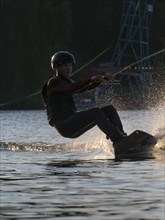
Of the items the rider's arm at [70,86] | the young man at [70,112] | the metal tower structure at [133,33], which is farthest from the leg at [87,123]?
the metal tower structure at [133,33]

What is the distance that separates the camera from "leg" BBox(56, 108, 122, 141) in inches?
560

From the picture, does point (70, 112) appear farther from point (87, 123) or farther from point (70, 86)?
point (70, 86)

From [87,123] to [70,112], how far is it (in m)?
0.29

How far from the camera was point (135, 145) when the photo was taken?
46.7ft

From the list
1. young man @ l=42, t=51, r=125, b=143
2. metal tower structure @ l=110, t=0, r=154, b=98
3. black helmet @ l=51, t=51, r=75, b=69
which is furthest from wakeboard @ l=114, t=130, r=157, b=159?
metal tower structure @ l=110, t=0, r=154, b=98

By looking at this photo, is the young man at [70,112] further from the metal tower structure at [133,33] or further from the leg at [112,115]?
the metal tower structure at [133,33]

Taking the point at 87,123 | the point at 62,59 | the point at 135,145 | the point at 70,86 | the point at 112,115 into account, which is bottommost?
the point at 135,145

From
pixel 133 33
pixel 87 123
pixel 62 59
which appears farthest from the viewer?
pixel 133 33

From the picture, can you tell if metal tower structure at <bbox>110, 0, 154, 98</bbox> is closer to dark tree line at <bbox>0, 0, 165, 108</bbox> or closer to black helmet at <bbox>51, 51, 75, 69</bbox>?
dark tree line at <bbox>0, 0, 165, 108</bbox>

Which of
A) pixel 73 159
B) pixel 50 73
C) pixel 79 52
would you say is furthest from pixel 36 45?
pixel 73 159

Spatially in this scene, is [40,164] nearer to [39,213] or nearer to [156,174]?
[156,174]

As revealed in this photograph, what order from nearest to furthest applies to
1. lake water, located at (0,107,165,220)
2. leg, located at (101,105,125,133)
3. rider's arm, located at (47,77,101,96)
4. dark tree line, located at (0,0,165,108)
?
lake water, located at (0,107,165,220) → rider's arm, located at (47,77,101,96) → leg, located at (101,105,125,133) → dark tree line, located at (0,0,165,108)

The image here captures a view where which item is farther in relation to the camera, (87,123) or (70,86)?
(87,123)

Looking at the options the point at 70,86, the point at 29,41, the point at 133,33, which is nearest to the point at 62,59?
the point at 70,86
